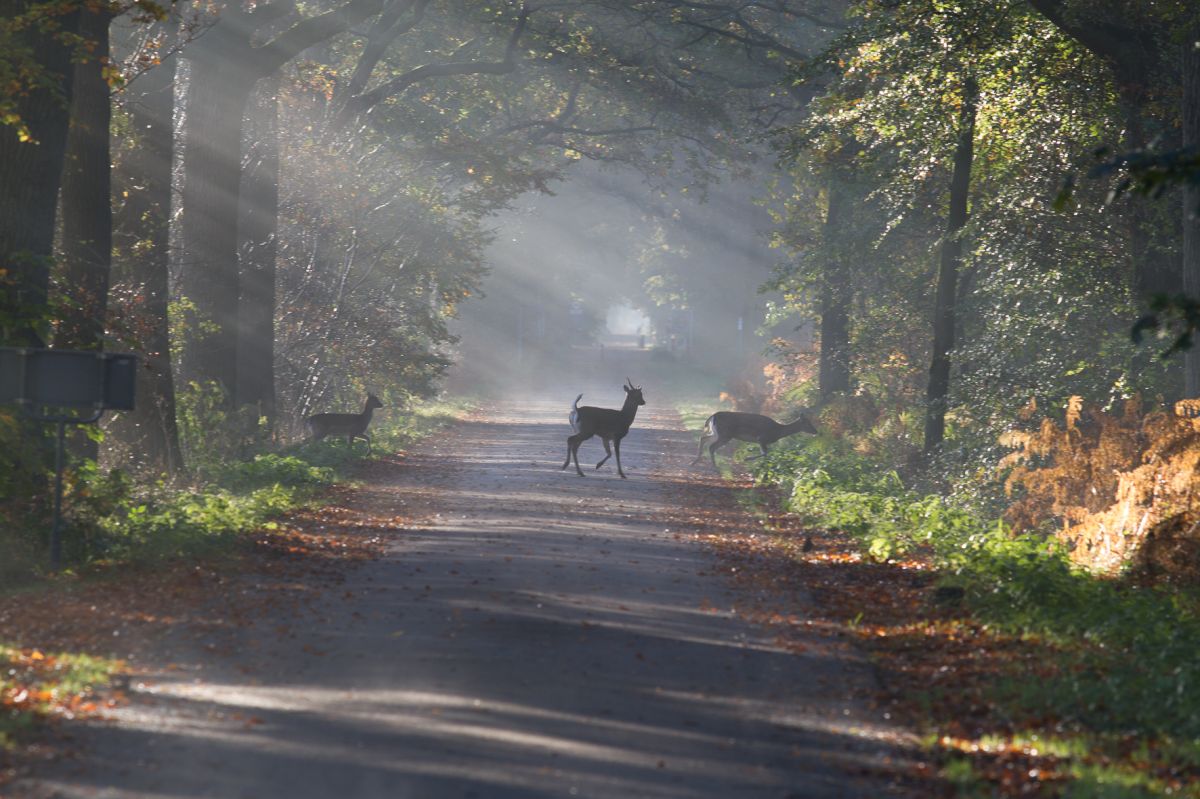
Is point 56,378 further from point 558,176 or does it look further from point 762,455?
point 558,176

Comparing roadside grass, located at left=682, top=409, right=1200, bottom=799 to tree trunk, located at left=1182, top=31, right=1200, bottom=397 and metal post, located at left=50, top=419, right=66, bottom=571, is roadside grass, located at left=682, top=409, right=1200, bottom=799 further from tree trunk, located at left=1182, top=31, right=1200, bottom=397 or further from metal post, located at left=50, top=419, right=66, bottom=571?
metal post, located at left=50, top=419, right=66, bottom=571

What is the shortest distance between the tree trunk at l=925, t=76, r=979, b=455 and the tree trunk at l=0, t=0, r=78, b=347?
1210cm

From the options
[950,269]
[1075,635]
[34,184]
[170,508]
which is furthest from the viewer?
[950,269]

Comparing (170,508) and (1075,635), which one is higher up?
(170,508)

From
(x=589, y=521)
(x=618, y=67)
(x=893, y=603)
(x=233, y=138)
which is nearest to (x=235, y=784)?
(x=893, y=603)

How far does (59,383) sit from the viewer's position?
11.5 metres

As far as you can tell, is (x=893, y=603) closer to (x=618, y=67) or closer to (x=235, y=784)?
(x=235, y=784)

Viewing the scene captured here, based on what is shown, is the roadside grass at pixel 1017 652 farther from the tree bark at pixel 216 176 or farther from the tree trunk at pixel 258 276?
the tree trunk at pixel 258 276

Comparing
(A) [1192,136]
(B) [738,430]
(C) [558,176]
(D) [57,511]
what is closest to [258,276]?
(B) [738,430]

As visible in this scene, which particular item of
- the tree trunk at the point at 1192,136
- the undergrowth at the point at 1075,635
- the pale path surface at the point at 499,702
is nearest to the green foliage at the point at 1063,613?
the undergrowth at the point at 1075,635

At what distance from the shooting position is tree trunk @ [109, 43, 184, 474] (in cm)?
1866

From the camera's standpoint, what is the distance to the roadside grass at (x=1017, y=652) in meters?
7.15

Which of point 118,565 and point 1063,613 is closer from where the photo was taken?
point 1063,613

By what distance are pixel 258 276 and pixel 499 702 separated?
19140 mm
